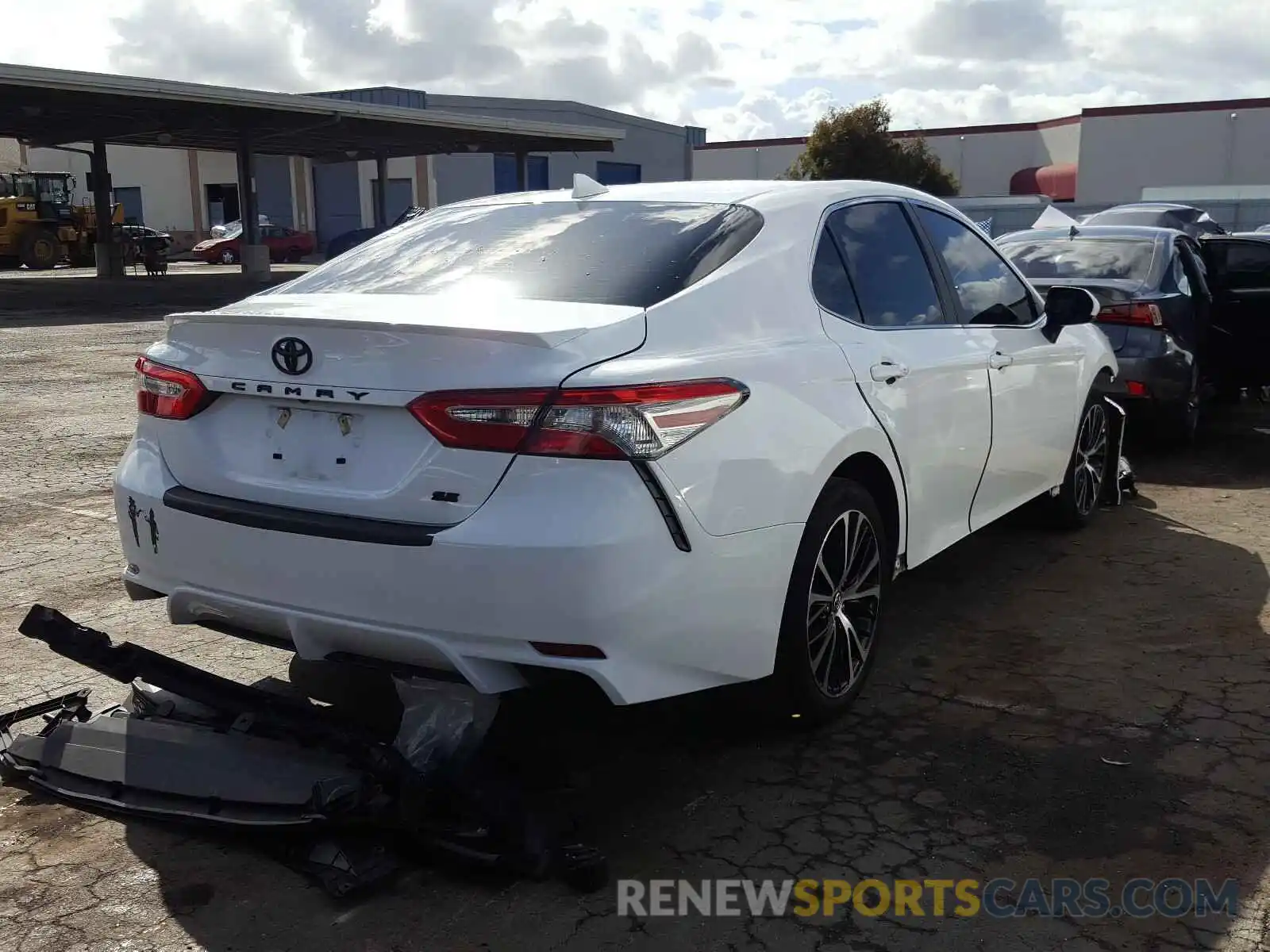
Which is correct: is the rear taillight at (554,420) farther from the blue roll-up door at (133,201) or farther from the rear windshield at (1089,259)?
the blue roll-up door at (133,201)

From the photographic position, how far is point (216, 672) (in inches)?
165

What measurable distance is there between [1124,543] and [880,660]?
2.24 metres

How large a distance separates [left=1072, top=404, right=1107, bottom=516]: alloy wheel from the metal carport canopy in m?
23.1

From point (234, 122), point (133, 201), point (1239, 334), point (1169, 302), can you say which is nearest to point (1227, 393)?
point (1239, 334)

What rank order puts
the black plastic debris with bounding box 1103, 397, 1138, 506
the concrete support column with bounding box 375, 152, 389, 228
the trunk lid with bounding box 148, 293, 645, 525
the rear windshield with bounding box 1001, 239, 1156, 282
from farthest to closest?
the concrete support column with bounding box 375, 152, 389, 228 < the rear windshield with bounding box 1001, 239, 1156, 282 < the black plastic debris with bounding box 1103, 397, 1138, 506 < the trunk lid with bounding box 148, 293, 645, 525

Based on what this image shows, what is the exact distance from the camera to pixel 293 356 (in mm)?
3057

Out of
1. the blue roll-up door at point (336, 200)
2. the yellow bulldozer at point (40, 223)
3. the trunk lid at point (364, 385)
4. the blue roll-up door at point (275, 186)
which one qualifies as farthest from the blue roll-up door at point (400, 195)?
the trunk lid at point (364, 385)

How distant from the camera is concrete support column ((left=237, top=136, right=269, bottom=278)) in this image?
30.8 metres

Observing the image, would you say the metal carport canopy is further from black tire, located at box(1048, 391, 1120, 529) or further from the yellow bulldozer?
black tire, located at box(1048, 391, 1120, 529)

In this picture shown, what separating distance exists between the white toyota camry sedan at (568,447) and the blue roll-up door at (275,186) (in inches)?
2066

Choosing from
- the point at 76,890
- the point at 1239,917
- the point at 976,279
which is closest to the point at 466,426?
the point at 76,890

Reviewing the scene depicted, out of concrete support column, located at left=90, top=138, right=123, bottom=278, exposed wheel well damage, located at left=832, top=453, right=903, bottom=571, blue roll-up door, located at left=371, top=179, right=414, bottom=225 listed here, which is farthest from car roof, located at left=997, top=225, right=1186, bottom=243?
blue roll-up door, located at left=371, top=179, right=414, bottom=225

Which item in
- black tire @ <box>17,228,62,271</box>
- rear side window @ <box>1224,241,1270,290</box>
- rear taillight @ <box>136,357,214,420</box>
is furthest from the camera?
black tire @ <box>17,228,62,271</box>

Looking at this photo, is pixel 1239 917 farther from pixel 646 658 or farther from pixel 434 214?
pixel 434 214
